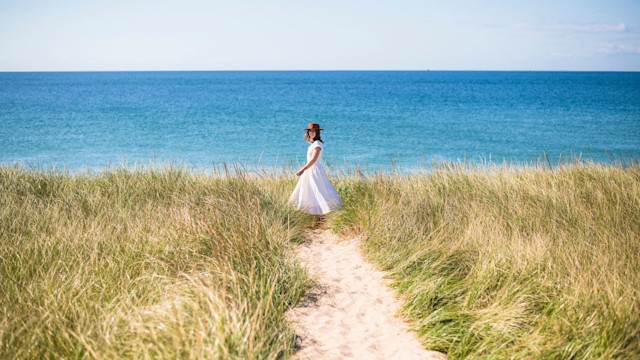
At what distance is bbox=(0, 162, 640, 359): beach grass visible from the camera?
3404mm

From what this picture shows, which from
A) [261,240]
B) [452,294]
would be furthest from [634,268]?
[261,240]

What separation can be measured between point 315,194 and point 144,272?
392 cm

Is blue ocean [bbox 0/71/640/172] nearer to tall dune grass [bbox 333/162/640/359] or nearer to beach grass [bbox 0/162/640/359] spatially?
tall dune grass [bbox 333/162/640/359]

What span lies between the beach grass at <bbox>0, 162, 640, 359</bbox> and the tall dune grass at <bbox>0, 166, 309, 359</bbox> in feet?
0.08

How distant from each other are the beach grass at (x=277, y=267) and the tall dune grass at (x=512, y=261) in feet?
0.07

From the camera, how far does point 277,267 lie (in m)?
4.86

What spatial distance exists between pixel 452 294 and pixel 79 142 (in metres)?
26.8

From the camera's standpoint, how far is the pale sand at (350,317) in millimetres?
4062

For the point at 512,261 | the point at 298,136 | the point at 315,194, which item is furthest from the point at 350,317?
the point at 298,136

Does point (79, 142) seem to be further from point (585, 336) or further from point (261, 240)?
point (585, 336)

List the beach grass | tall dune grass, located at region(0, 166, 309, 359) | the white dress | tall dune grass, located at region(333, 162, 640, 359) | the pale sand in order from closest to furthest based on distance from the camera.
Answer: tall dune grass, located at region(0, 166, 309, 359), the beach grass, tall dune grass, located at region(333, 162, 640, 359), the pale sand, the white dress

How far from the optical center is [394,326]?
4535 millimetres

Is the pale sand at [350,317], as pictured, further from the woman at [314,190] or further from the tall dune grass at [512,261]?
the woman at [314,190]

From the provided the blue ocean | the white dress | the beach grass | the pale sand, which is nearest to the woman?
the white dress
